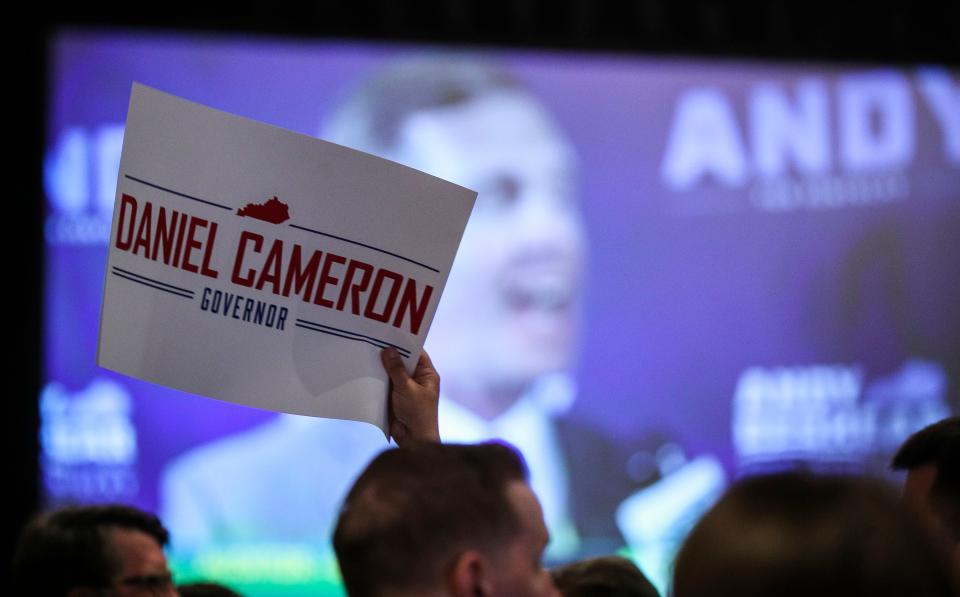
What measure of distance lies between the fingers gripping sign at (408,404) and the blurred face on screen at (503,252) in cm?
238

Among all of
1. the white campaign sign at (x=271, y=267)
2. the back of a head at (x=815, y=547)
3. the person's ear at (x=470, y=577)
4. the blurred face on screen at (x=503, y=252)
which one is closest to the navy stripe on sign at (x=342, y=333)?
the white campaign sign at (x=271, y=267)

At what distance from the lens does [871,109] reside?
4.52 m

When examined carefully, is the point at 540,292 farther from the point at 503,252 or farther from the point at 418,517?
the point at 418,517

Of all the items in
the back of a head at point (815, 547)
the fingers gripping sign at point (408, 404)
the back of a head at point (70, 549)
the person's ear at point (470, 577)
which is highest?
the back of a head at point (815, 547)

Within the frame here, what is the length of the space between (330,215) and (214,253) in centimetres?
16

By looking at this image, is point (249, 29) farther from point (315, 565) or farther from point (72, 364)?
point (315, 565)

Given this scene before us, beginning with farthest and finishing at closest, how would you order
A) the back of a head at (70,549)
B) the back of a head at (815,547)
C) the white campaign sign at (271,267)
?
the back of a head at (70,549)
the white campaign sign at (271,267)
the back of a head at (815,547)

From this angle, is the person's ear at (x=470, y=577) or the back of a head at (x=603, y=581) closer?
the person's ear at (x=470, y=577)

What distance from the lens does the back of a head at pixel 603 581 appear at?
1847 millimetres

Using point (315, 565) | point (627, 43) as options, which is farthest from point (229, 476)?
point (627, 43)

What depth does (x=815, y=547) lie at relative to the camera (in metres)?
0.87

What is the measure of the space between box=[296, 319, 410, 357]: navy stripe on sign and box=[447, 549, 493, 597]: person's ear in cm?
49

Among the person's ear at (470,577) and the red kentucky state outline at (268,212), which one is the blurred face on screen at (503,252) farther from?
the person's ear at (470,577)

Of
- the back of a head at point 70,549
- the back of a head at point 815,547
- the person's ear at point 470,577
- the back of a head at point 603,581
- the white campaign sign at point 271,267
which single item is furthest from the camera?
the back of a head at point 70,549
